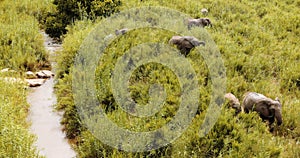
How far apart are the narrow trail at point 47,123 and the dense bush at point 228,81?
0.72ft

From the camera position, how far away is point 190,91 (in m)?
6.65

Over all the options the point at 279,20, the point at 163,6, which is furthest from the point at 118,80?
the point at 279,20

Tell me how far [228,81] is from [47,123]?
3.83 m

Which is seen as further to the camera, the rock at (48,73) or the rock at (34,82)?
the rock at (48,73)

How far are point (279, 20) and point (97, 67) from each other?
23.4 ft

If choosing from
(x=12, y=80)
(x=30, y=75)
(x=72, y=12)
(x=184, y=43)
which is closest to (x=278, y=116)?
(x=184, y=43)

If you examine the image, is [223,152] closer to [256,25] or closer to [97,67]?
[97,67]

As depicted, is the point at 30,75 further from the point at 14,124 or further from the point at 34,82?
the point at 14,124

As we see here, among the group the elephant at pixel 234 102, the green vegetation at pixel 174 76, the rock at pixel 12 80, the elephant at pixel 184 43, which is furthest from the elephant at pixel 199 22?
the rock at pixel 12 80

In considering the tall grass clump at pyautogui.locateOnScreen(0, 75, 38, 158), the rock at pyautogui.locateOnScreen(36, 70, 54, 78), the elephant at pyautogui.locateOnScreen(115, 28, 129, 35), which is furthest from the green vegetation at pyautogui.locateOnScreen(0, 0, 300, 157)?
the rock at pyautogui.locateOnScreen(36, 70, 54, 78)

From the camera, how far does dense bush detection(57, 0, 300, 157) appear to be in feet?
17.7

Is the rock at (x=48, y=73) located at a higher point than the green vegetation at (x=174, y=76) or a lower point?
lower

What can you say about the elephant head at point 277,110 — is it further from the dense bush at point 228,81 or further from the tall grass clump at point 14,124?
the tall grass clump at point 14,124

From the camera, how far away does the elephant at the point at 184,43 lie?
812cm
